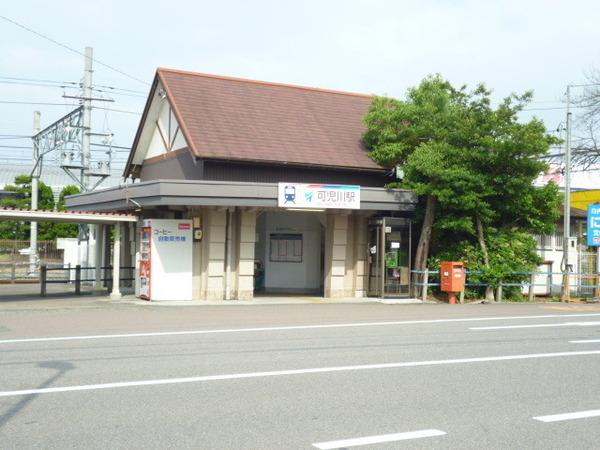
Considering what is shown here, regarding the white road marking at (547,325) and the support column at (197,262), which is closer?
the white road marking at (547,325)

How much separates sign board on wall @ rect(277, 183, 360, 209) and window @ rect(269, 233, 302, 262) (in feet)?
14.6

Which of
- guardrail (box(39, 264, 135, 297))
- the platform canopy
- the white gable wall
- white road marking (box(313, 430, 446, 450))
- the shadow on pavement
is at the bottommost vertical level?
the shadow on pavement

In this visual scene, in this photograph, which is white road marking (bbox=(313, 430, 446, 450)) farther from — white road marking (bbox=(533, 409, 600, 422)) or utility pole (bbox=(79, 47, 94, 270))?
utility pole (bbox=(79, 47, 94, 270))

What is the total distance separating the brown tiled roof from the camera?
22.7 meters

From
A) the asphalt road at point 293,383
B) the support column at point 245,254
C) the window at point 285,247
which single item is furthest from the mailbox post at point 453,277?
the support column at point 245,254

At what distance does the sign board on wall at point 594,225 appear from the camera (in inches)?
985

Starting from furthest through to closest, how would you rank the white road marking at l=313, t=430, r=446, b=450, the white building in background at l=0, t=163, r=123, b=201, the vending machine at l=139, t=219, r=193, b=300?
the white building in background at l=0, t=163, r=123, b=201 → the vending machine at l=139, t=219, r=193, b=300 → the white road marking at l=313, t=430, r=446, b=450

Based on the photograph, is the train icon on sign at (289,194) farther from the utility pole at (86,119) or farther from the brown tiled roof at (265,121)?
the utility pole at (86,119)

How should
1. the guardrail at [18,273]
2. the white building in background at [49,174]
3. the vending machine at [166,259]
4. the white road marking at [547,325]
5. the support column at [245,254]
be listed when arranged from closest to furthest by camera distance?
the white road marking at [547,325] → the vending machine at [166,259] → the support column at [245,254] → the guardrail at [18,273] → the white building in background at [49,174]

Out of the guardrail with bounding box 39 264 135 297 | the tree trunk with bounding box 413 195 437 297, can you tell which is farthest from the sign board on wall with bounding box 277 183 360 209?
the guardrail with bounding box 39 264 135 297

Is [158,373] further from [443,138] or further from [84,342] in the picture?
[443,138]

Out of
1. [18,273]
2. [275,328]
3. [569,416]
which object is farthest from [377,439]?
[18,273]

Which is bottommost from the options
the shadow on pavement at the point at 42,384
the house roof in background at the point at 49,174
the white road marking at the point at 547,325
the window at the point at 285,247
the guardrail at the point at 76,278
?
the shadow on pavement at the point at 42,384

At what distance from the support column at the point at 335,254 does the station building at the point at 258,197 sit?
32 millimetres
